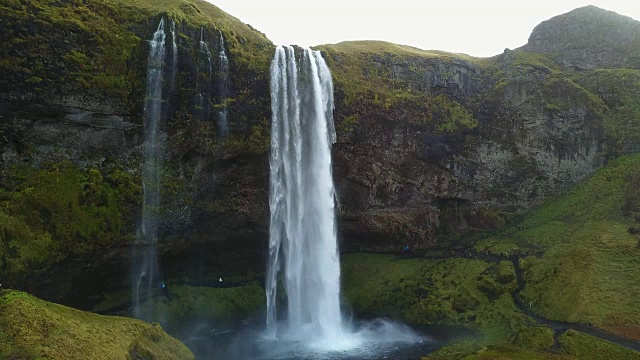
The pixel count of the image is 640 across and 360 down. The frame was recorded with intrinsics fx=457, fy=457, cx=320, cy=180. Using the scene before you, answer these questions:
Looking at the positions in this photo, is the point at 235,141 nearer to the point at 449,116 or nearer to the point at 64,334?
the point at 64,334

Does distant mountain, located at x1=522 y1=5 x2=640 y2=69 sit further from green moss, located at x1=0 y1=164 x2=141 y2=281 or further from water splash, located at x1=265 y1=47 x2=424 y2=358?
green moss, located at x1=0 y1=164 x2=141 y2=281

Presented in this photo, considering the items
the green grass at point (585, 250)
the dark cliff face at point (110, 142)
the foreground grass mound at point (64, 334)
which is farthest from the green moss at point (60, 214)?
the green grass at point (585, 250)

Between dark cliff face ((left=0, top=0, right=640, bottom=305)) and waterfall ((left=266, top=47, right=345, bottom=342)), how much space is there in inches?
56.6

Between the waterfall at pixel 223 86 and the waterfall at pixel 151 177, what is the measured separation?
4148 millimetres

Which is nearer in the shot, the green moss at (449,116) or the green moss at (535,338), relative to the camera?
the green moss at (535,338)

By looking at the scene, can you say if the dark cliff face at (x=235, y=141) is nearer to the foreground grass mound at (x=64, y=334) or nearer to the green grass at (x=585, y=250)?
the green grass at (x=585, y=250)

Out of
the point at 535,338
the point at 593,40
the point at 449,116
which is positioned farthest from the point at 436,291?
the point at 593,40

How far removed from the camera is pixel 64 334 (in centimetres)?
1755

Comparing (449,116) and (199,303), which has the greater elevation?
(449,116)

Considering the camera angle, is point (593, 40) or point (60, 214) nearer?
point (60, 214)

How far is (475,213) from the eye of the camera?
4447 centimetres

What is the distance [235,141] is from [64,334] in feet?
65.0

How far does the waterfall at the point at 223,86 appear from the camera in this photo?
110 feet

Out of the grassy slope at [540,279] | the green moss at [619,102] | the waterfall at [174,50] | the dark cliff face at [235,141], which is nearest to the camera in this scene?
the dark cliff face at [235,141]
